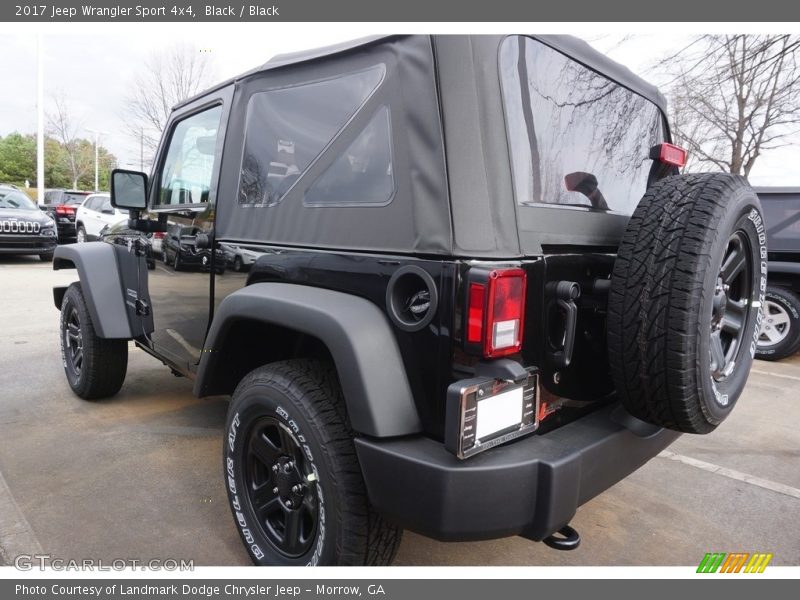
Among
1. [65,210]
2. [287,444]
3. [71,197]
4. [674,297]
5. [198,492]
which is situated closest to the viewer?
[674,297]

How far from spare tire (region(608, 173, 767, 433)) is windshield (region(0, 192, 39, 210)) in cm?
1385

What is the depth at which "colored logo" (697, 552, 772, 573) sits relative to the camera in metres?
2.27

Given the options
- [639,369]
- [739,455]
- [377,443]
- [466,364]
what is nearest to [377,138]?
[466,364]

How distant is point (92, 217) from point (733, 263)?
54.3 feet

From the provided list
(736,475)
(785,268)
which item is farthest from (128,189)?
(785,268)

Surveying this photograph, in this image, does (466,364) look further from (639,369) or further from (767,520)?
(767,520)

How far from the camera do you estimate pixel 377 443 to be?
163cm

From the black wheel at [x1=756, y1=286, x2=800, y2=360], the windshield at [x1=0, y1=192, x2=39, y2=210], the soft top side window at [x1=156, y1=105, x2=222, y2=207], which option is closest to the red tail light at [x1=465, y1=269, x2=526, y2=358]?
the soft top side window at [x1=156, y1=105, x2=222, y2=207]

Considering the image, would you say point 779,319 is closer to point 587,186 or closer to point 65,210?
point 587,186

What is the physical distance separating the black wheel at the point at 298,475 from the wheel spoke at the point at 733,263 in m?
1.50

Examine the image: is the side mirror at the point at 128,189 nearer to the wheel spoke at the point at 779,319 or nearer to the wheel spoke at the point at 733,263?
the wheel spoke at the point at 733,263

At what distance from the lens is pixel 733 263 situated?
2.07 m

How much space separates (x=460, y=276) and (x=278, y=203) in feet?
3.21

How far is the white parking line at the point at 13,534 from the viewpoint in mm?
2209
